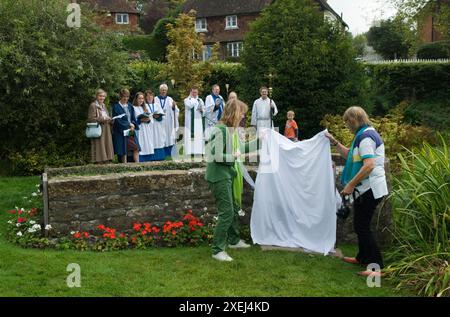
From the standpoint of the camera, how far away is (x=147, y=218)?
8336mm

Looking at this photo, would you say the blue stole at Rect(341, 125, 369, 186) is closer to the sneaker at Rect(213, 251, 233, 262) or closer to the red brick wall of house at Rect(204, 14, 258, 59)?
the sneaker at Rect(213, 251, 233, 262)

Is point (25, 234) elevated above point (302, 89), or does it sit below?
below

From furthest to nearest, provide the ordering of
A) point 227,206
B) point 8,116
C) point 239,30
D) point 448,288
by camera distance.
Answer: point 239,30, point 8,116, point 227,206, point 448,288

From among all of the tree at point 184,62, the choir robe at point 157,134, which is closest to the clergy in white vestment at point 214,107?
the choir robe at point 157,134

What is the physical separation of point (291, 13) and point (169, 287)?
12.8 metres

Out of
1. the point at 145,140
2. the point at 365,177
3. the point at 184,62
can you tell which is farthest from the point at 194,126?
the point at 365,177

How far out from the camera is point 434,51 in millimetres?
35969

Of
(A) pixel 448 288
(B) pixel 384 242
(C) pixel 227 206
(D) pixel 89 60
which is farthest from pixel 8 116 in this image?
(A) pixel 448 288

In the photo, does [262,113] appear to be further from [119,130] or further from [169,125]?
[119,130]

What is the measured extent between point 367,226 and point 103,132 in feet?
22.7

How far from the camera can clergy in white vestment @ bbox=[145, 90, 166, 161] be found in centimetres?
1383

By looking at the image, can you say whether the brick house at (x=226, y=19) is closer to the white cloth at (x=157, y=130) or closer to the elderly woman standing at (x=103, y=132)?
the white cloth at (x=157, y=130)

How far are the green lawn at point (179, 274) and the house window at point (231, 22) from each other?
43.8 metres

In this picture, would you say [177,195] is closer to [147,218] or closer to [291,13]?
[147,218]
